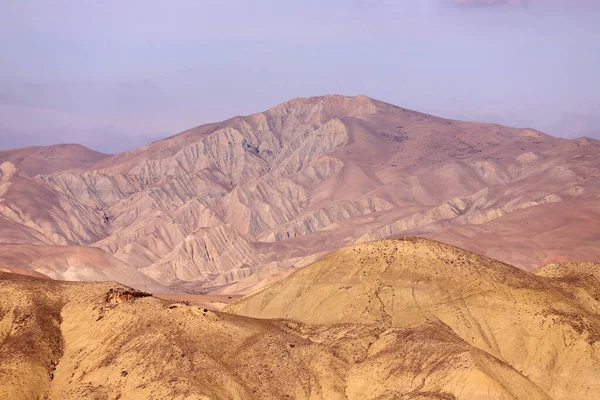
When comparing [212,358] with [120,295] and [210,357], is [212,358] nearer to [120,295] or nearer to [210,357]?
[210,357]

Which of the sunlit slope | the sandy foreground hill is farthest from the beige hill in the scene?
the sunlit slope

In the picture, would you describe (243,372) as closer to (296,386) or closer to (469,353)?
(296,386)

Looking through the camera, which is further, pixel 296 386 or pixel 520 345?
pixel 520 345

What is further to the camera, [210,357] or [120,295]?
[120,295]

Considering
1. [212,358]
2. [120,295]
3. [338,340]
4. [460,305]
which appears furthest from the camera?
[460,305]

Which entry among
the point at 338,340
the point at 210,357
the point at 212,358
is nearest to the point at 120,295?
the point at 210,357

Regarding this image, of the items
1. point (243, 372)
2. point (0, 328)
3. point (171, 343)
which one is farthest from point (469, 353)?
point (0, 328)
